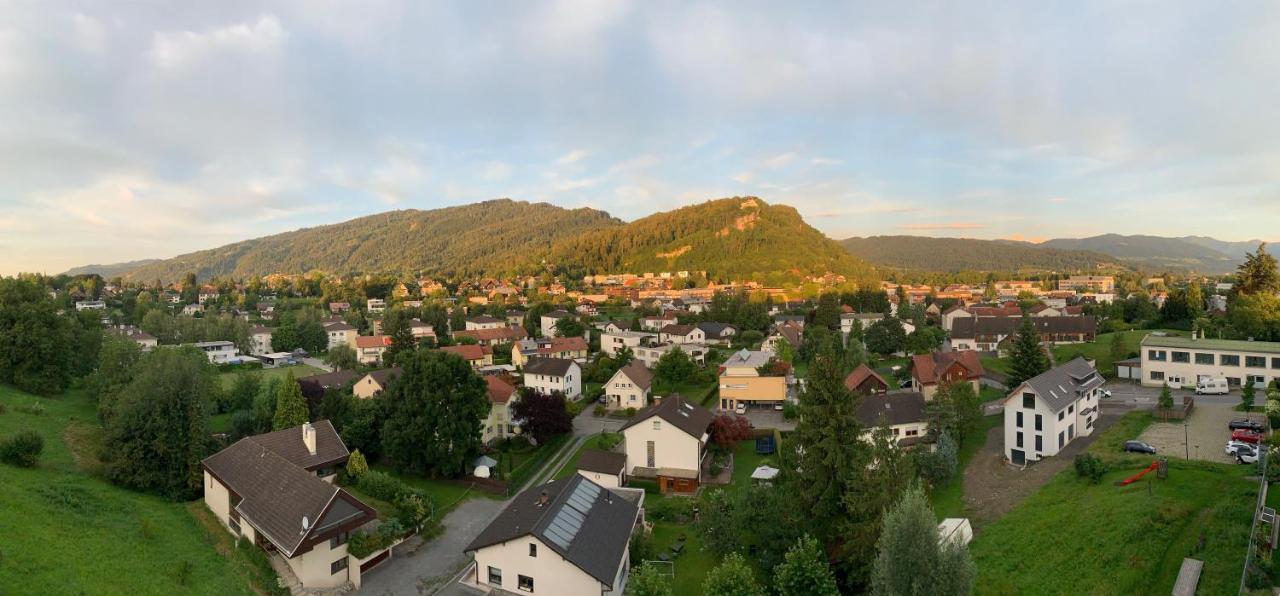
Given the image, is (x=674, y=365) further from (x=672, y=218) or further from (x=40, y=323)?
(x=672, y=218)

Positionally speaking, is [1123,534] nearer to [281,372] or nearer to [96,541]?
[96,541]

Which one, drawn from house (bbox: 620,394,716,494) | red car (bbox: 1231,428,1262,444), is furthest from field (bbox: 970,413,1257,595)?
house (bbox: 620,394,716,494)

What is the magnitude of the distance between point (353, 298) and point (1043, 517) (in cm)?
11453

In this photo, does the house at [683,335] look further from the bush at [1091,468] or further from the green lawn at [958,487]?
the bush at [1091,468]

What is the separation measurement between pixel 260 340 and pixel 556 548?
236ft

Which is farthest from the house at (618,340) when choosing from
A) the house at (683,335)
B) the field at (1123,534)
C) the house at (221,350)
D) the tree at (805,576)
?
the tree at (805,576)

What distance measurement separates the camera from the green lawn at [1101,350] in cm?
4147

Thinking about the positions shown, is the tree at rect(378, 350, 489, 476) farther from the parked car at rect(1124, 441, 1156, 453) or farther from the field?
the parked car at rect(1124, 441, 1156, 453)

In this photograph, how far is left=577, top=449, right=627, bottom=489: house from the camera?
27359 mm

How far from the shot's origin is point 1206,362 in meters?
34.9

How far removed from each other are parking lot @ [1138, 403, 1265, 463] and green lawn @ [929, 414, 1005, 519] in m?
6.54

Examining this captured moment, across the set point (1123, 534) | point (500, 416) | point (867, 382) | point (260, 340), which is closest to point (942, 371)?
point (867, 382)

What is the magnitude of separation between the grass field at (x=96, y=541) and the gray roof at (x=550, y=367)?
25.5m

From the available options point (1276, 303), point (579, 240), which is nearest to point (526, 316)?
point (1276, 303)
